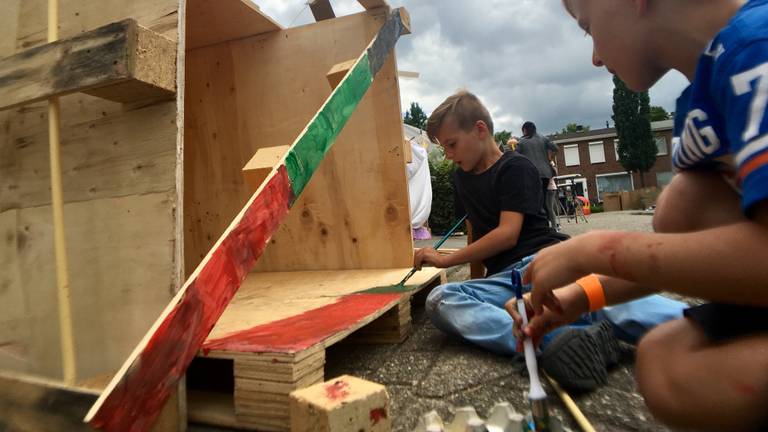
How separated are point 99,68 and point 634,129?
2693cm

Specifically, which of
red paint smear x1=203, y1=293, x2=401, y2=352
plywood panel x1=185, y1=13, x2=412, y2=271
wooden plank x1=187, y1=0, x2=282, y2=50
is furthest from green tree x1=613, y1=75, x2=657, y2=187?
red paint smear x1=203, y1=293, x2=401, y2=352

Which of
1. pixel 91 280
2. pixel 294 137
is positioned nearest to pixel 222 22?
pixel 294 137

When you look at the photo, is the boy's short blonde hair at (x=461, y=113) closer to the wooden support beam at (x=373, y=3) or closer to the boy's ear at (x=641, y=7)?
the wooden support beam at (x=373, y=3)

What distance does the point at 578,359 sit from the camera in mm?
1206

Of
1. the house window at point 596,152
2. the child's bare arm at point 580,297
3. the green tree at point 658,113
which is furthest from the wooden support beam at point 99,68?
the green tree at point 658,113

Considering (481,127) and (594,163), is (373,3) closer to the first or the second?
(481,127)

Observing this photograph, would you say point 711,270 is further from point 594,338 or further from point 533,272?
point 594,338

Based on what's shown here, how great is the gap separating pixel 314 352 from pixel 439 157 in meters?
9.11

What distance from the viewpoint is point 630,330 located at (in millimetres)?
1480

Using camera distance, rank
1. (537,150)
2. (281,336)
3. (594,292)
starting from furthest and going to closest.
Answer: (537,150), (281,336), (594,292)

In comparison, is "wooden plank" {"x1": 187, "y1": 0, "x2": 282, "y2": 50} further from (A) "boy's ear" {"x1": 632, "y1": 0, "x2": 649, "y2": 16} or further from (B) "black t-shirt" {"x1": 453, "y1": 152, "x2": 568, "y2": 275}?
(A) "boy's ear" {"x1": 632, "y1": 0, "x2": 649, "y2": 16}

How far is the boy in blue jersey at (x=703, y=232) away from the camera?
0.56 m

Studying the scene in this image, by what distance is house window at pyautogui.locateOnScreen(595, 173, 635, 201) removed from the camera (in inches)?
1225

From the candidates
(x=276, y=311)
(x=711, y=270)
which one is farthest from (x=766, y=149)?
(x=276, y=311)
